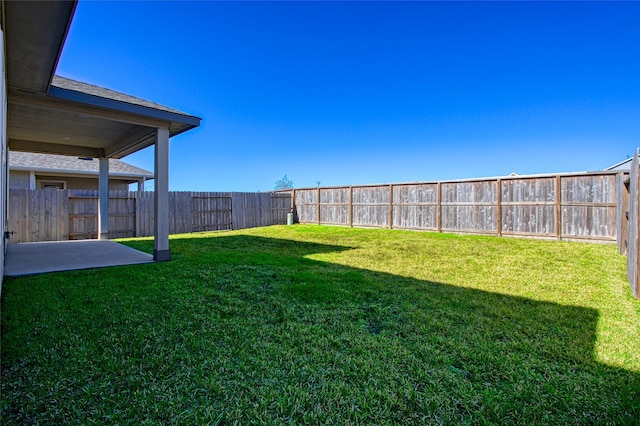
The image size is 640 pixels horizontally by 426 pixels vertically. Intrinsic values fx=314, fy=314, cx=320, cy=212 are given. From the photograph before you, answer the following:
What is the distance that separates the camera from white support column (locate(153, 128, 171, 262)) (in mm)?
6195

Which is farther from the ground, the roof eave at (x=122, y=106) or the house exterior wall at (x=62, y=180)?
the roof eave at (x=122, y=106)

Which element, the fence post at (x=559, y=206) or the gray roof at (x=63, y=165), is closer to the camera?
the fence post at (x=559, y=206)

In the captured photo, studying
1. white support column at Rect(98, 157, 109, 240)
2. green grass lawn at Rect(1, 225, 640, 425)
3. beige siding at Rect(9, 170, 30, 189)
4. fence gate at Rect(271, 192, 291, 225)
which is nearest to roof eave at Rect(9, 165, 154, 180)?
beige siding at Rect(9, 170, 30, 189)

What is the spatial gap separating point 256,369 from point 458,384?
1407 mm

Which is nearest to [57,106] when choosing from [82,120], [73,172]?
[82,120]

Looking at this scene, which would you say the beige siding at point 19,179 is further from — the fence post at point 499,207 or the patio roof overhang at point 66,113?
the fence post at point 499,207

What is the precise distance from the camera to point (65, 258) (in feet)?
21.5

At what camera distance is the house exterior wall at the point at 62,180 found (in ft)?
42.7

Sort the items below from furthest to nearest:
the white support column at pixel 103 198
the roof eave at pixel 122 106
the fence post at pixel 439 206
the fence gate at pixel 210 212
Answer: the fence gate at pixel 210 212
the fence post at pixel 439 206
the white support column at pixel 103 198
the roof eave at pixel 122 106

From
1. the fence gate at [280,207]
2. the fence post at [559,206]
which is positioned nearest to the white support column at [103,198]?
the fence gate at [280,207]

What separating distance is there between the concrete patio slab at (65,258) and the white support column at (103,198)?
2.06 m

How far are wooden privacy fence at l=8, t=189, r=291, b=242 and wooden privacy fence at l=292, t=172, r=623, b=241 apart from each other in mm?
4236

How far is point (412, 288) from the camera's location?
458cm

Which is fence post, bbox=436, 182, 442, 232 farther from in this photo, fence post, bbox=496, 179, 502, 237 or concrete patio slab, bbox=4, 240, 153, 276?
concrete patio slab, bbox=4, 240, 153, 276
